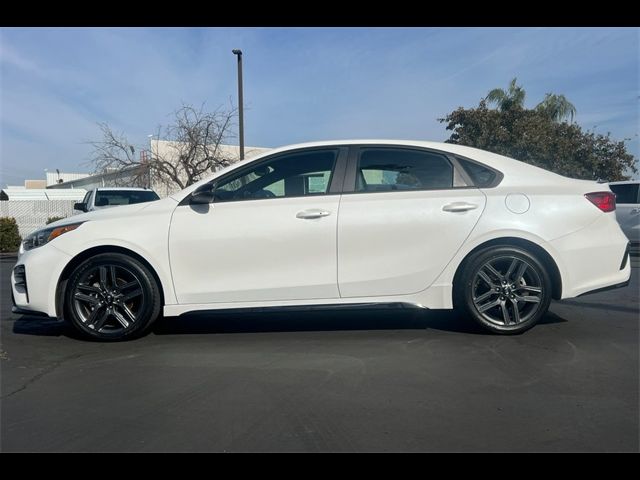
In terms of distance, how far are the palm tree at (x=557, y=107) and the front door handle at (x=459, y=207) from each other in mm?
22922

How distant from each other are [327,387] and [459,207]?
201 centimetres

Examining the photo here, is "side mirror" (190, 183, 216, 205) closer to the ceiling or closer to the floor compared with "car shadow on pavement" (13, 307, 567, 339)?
closer to the ceiling

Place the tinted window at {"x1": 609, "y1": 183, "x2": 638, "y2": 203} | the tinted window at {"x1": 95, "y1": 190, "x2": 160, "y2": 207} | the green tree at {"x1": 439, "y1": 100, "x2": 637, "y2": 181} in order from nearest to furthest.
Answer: the tinted window at {"x1": 95, "y1": 190, "x2": 160, "y2": 207}
the tinted window at {"x1": 609, "y1": 183, "x2": 638, "y2": 203}
the green tree at {"x1": 439, "y1": 100, "x2": 637, "y2": 181}

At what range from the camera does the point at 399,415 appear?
2.90 metres

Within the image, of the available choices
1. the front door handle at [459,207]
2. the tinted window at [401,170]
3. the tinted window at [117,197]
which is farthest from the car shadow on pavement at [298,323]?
the tinted window at [117,197]

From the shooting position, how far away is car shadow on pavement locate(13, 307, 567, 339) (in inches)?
188

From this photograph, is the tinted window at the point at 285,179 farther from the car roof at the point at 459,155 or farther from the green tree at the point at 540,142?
the green tree at the point at 540,142

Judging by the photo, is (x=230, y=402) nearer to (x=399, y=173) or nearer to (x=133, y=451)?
(x=133, y=451)

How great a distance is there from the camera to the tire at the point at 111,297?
432 cm

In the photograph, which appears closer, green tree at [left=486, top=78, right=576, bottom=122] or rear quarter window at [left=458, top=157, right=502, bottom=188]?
rear quarter window at [left=458, top=157, right=502, bottom=188]

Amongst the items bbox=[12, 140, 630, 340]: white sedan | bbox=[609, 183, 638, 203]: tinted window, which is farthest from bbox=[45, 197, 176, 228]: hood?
bbox=[609, 183, 638, 203]: tinted window

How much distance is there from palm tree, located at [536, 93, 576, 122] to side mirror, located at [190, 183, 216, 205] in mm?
23873

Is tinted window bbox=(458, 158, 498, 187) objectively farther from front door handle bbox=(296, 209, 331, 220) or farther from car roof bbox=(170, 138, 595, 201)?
front door handle bbox=(296, 209, 331, 220)
